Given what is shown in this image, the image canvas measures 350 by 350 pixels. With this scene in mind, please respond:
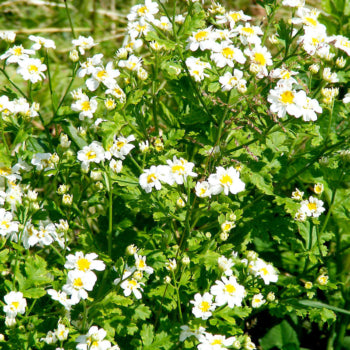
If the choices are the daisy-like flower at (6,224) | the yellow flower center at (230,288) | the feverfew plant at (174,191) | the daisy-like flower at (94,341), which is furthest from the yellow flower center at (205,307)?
the daisy-like flower at (6,224)

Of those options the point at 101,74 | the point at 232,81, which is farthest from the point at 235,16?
the point at 101,74

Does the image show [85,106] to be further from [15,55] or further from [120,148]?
[15,55]

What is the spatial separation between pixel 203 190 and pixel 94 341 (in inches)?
35.5

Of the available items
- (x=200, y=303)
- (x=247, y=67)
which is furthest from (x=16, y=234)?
(x=247, y=67)

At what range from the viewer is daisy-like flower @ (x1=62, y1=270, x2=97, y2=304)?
225 cm

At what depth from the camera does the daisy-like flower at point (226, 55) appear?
101 inches

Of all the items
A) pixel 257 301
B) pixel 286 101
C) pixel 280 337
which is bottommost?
pixel 280 337

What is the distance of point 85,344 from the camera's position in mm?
2250

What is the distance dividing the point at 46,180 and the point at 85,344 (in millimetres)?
1703

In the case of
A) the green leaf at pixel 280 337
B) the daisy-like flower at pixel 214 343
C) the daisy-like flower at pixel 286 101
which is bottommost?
the green leaf at pixel 280 337

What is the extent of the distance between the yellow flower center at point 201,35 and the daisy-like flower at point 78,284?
141 centimetres

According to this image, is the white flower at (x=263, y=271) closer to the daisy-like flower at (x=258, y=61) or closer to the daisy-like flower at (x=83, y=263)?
the daisy-like flower at (x=83, y=263)

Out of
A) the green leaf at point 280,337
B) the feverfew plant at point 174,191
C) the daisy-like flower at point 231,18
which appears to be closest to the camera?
the feverfew plant at point 174,191

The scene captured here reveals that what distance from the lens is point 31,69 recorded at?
112 inches
